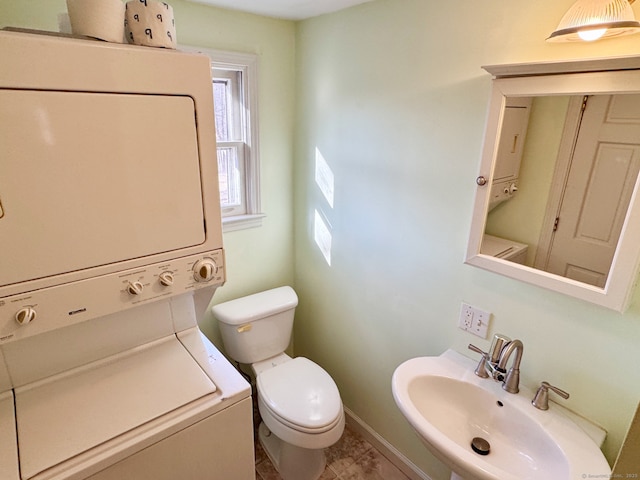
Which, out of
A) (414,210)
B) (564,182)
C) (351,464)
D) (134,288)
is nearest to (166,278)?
(134,288)

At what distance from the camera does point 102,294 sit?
0.96 meters

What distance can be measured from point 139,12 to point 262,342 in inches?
61.5

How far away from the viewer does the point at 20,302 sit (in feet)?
2.78

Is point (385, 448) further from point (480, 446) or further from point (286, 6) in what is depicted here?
point (286, 6)

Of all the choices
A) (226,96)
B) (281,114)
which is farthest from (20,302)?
(281,114)

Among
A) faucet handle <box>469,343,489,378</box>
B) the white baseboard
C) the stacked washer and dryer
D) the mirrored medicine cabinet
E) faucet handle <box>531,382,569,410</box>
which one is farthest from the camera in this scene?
the white baseboard

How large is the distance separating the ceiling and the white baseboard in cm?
216

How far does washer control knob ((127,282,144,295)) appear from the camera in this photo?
3.26 feet

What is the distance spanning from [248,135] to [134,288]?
1146 mm

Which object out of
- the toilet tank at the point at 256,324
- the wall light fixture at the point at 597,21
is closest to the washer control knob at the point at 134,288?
the toilet tank at the point at 256,324

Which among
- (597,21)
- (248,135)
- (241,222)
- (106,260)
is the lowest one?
(241,222)

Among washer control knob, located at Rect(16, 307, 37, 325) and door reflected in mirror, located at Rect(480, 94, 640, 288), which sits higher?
door reflected in mirror, located at Rect(480, 94, 640, 288)

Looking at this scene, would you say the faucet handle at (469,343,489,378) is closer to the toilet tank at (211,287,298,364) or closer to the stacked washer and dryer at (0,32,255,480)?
the stacked washer and dryer at (0,32,255,480)

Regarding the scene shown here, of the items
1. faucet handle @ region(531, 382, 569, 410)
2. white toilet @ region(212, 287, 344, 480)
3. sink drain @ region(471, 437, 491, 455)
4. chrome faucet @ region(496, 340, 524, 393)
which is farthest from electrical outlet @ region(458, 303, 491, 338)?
white toilet @ region(212, 287, 344, 480)
